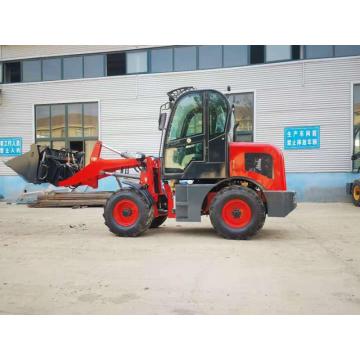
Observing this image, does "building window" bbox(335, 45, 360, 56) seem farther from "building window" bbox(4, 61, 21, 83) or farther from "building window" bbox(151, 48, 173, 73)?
"building window" bbox(4, 61, 21, 83)

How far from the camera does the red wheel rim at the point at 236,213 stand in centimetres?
686

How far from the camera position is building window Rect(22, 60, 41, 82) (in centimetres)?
1816

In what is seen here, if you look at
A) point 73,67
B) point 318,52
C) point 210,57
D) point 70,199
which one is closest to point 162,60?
point 210,57

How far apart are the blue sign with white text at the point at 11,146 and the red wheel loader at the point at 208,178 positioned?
11656 millimetres

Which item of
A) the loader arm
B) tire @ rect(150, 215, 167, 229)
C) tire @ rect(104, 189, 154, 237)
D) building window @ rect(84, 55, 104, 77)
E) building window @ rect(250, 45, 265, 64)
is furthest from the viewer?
building window @ rect(84, 55, 104, 77)

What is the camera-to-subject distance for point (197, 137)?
7129 millimetres

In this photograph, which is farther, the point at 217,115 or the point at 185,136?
the point at 185,136

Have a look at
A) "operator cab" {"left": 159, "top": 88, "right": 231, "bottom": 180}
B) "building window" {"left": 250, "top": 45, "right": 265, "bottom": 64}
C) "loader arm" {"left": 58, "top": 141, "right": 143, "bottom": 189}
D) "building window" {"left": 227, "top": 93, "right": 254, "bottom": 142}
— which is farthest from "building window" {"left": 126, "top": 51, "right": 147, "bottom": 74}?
"operator cab" {"left": 159, "top": 88, "right": 231, "bottom": 180}

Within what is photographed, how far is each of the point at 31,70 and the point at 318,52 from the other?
13.2 m

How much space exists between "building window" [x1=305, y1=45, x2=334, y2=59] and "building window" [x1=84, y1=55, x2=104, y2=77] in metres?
9.08

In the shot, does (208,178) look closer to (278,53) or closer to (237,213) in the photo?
(237,213)

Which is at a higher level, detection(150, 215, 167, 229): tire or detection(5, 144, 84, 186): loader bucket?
detection(5, 144, 84, 186): loader bucket

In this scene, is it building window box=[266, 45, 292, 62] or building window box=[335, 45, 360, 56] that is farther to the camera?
building window box=[266, 45, 292, 62]

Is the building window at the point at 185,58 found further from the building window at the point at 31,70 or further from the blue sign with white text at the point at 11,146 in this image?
the blue sign with white text at the point at 11,146
